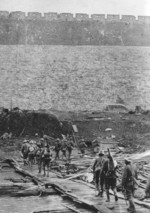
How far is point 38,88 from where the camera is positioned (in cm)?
3403

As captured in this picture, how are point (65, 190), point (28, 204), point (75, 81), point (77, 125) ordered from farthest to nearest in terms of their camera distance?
point (75, 81), point (77, 125), point (65, 190), point (28, 204)

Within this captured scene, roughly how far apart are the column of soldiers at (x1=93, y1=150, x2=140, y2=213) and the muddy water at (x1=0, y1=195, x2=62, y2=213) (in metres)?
1.11

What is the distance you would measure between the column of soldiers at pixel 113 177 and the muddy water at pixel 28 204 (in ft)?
3.65

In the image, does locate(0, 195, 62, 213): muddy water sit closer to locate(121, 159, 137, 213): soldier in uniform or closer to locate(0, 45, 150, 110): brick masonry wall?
locate(121, 159, 137, 213): soldier in uniform

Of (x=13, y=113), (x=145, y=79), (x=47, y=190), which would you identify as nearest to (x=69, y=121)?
(x=13, y=113)

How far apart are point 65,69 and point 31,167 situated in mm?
19816

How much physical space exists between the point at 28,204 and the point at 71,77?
25.9 metres

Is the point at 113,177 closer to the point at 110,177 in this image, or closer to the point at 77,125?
the point at 110,177

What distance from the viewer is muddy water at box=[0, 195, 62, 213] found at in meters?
8.85

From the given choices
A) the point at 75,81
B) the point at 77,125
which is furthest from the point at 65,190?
the point at 75,81

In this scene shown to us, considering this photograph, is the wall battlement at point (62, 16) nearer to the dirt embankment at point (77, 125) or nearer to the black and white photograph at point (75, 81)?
the black and white photograph at point (75, 81)

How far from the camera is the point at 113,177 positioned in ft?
31.4

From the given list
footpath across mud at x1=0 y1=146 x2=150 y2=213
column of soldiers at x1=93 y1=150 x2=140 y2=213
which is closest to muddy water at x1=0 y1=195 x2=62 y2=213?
footpath across mud at x1=0 y1=146 x2=150 y2=213

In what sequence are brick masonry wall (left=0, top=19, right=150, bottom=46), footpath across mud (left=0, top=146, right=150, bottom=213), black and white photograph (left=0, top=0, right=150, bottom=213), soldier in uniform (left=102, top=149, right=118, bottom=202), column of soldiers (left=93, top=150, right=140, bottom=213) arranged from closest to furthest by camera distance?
column of soldiers (left=93, top=150, right=140, bottom=213) → footpath across mud (left=0, top=146, right=150, bottom=213) → soldier in uniform (left=102, top=149, right=118, bottom=202) → black and white photograph (left=0, top=0, right=150, bottom=213) → brick masonry wall (left=0, top=19, right=150, bottom=46)
